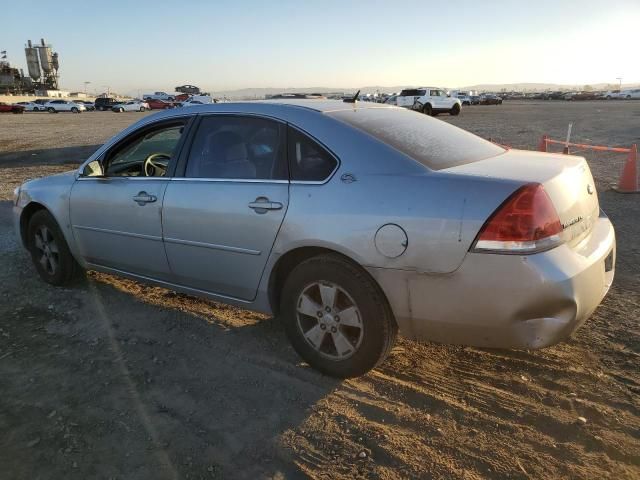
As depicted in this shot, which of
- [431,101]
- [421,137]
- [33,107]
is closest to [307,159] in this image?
[421,137]

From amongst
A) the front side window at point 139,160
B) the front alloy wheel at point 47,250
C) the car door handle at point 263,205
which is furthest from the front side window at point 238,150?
the front alloy wheel at point 47,250

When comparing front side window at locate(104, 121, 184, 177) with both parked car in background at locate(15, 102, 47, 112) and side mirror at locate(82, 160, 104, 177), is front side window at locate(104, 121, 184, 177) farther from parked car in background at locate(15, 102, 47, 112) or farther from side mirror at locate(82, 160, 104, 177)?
parked car in background at locate(15, 102, 47, 112)

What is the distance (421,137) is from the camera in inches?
124

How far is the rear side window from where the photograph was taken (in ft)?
9.58

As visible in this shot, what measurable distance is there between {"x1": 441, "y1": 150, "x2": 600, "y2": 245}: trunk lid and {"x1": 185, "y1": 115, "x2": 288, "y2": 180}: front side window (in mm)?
1093

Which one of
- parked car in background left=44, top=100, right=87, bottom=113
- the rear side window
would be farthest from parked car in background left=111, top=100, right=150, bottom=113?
the rear side window

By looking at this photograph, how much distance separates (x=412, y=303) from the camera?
264 centimetres

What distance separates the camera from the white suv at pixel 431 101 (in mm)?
36875

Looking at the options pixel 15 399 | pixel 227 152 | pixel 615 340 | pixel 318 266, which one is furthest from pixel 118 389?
pixel 615 340

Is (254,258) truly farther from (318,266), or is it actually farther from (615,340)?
(615,340)

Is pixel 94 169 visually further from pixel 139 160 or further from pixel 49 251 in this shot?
pixel 49 251

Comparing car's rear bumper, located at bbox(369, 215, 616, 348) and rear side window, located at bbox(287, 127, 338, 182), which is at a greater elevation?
rear side window, located at bbox(287, 127, 338, 182)

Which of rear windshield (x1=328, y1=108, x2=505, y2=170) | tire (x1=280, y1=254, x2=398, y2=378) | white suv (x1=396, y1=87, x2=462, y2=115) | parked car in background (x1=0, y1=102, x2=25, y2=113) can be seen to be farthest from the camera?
parked car in background (x1=0, y1=102, x2=25, y2=113)

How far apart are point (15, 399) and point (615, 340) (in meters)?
3.78
